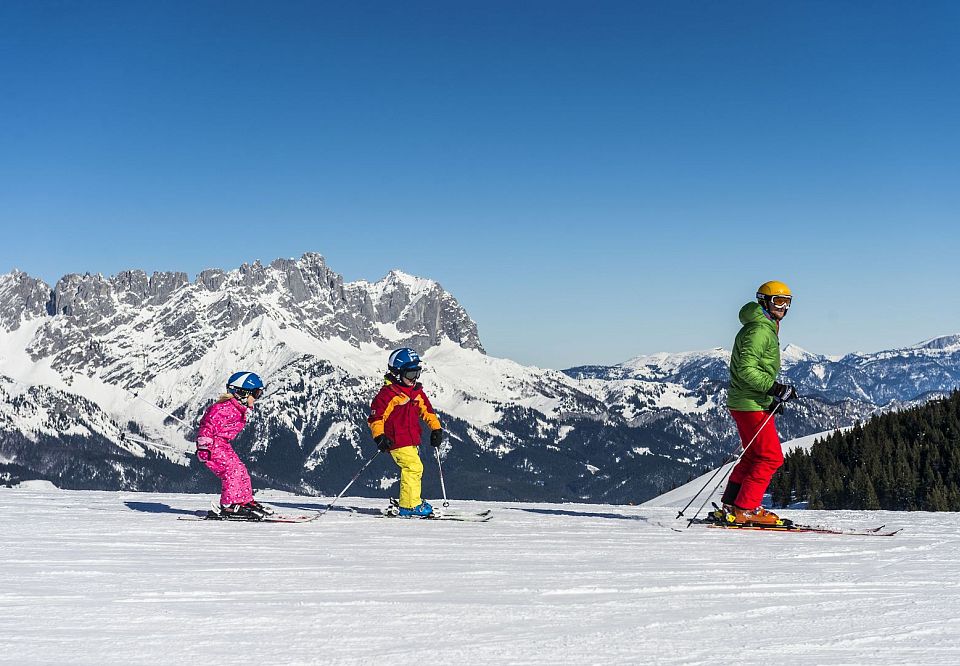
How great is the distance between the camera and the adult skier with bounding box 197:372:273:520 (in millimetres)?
12562

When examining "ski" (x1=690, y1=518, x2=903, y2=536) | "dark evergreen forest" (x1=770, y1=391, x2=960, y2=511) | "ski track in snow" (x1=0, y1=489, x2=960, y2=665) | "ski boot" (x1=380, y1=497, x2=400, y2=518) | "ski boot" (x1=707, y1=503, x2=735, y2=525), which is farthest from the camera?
"dark evergreen forest" (x1=770, y1=391, x2=960, y2=511)

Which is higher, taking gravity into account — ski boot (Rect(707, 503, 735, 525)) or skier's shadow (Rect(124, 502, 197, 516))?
ski boot (Rect(707, 503, 735, 525))

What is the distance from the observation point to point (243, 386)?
42.5 ft

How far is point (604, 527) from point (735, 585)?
5.20m

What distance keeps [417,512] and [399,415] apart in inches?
58.6

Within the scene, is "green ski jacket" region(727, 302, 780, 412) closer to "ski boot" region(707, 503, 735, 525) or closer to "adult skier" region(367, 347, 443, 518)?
"ski boot" region(707, 503, 735, 525)

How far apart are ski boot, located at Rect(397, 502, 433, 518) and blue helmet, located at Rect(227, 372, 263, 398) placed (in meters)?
2.76

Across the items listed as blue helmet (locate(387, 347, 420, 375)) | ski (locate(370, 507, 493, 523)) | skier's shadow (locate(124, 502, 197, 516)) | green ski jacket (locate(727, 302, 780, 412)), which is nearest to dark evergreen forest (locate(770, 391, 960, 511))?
green ski jacket (locate(727, 302, 780, 412))

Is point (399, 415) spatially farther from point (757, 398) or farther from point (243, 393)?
point (757, 398)

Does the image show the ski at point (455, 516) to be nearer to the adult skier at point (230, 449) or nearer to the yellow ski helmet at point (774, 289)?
the adult skier at point (230, 449)

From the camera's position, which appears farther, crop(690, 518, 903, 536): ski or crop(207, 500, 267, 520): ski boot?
crop(207, 500, 267, 520): ski boot

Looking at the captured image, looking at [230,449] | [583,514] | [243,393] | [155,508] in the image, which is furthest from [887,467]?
[230,449]

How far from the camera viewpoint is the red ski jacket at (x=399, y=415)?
44.0ft

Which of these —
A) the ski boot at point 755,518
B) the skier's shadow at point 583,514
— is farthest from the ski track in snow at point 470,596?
the skier's shadow at point 583,514
